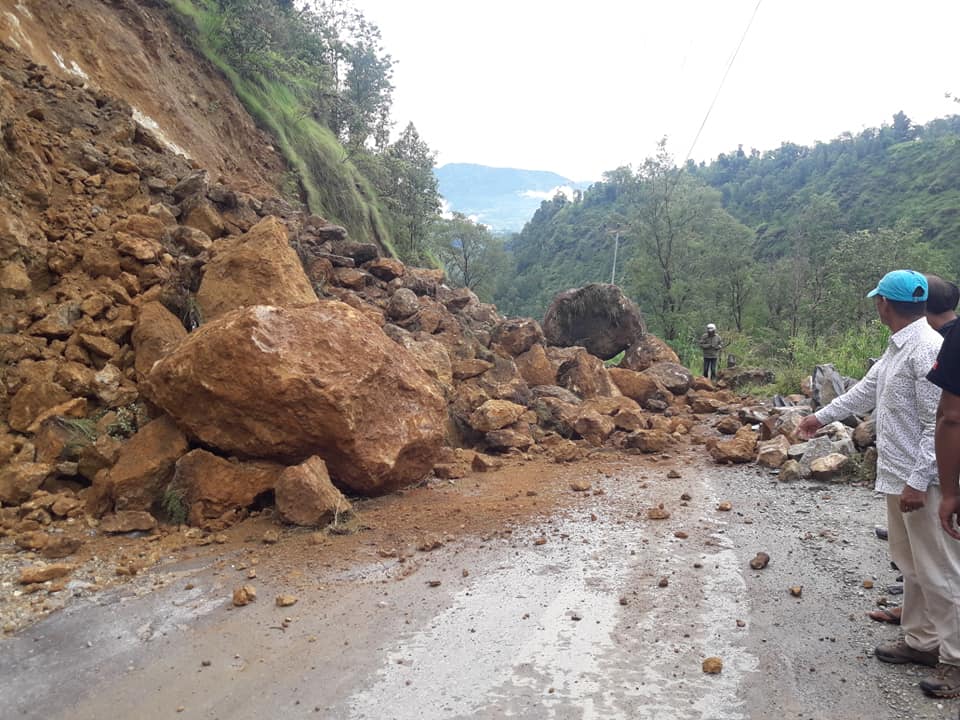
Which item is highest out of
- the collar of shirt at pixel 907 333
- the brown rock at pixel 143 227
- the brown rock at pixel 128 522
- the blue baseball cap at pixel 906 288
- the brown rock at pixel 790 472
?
the brown rock at pixel 143 227

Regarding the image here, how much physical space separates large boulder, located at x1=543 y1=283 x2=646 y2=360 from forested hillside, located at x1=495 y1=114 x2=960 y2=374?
325 centimetres

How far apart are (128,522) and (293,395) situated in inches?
56.2

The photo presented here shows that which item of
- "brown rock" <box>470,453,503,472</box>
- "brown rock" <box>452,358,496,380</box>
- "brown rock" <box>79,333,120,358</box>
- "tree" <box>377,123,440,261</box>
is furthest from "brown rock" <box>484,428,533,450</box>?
"tree" <box>377,123,440,261</box>

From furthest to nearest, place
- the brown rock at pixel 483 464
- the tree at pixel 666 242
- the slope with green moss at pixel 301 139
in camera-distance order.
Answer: the tree at pixel 666 242 → the slope with green moss at pixel 301 139 → the brown rock at pixel 483 464

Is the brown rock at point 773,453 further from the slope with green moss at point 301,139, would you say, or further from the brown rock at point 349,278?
the slope with green moss at point 301,139

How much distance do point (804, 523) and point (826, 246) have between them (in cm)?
3007

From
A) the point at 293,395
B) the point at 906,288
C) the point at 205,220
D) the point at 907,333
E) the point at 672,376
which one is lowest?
the point at 672,376

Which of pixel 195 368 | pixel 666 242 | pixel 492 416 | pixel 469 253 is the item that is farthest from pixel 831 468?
pixel 469 253

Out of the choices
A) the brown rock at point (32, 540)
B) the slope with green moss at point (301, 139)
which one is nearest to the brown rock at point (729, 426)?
the brown rock at point (32, 540)

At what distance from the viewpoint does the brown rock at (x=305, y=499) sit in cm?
451

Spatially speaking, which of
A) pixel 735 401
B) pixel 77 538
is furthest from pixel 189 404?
pixel 735 401

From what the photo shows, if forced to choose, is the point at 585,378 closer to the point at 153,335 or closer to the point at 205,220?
the point at 205,220

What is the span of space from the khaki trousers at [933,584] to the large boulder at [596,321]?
10628 mm

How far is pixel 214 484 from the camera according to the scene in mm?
4664
